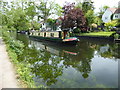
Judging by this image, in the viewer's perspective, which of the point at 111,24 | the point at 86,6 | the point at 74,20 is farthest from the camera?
the point at 86,6

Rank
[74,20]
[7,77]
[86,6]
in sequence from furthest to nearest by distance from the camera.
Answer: [86,6], [74,20], [7,77]

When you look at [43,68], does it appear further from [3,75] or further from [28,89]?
[28,89]

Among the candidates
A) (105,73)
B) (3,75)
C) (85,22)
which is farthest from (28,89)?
(85,22)

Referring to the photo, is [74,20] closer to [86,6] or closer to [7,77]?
[86,6]

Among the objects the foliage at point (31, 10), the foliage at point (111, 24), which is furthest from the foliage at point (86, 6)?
the foliage at point (31, 10)

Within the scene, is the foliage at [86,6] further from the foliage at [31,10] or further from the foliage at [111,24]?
the foliage at [31,10]

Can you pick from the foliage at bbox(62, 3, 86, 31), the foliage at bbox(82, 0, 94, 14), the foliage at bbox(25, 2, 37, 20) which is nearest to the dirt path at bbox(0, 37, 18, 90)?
the foliage at bbox(62, 3, 86, 31)

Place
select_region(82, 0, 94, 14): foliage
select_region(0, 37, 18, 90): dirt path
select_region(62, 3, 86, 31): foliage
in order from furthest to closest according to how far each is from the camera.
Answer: select_region(82, 0, 94, 14): foliage < select_region(62, 3, 86, 31): foliage < select_region(0, 37, 18, 90): dirt path

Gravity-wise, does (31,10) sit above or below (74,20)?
above

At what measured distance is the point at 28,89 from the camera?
5.03 m

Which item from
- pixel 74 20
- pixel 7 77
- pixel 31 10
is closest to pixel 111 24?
pixel 74 20

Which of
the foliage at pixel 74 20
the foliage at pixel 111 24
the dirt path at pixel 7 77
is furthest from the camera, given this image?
the foliage at pixel 111 24

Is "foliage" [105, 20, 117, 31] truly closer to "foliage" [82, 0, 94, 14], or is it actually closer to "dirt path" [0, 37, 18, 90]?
"foliage" [82, 0, 94, 14]

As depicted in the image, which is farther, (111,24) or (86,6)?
(86,6)
